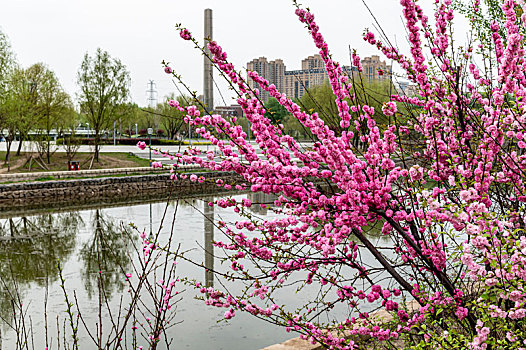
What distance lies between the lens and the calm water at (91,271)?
270 inches

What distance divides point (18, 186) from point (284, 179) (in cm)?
2051

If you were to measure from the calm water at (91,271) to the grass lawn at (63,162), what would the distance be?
384 inches

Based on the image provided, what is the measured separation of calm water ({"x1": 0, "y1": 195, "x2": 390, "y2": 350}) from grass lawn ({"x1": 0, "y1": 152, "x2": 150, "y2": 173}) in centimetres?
975

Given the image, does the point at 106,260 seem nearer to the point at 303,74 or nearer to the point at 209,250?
the point at 209,250

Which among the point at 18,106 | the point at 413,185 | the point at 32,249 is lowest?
the point at 32,249

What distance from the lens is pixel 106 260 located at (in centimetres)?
1128

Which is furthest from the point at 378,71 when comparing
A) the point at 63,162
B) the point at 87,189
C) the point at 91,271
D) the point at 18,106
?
the point at 63,162

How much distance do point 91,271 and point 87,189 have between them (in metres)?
13.0

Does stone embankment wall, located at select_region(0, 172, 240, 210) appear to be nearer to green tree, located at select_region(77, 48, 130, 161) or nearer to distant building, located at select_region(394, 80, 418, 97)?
green tree, located at select_region(77, 48, 130, 161)

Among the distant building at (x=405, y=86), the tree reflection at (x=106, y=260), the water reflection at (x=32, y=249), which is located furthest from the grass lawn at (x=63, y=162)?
the distant building at (x=405, y=86)

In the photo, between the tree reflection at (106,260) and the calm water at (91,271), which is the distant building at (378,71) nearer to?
the calm water at (91,271)

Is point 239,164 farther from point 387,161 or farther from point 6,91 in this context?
point 6,91

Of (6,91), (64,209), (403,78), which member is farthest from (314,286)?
(6,91)

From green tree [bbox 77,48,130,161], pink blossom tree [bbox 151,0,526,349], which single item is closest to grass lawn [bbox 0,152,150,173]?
green tree [bbox 77,48,130,161]
